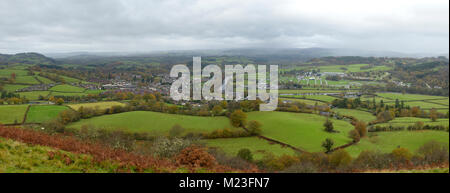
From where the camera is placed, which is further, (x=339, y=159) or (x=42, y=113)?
(x=42, y=113)

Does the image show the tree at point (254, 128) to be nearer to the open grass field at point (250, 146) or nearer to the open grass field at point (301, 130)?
the open grass field at point (301, 130)

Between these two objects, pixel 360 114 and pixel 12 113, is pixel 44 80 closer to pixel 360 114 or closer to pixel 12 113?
pixel 12 113

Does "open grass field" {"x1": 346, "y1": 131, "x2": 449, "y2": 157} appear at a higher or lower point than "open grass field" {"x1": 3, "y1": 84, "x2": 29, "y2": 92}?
lower

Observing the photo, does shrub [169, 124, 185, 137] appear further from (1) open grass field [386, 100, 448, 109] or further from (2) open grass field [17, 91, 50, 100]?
(1) open grass field [386, 100, 448, 109]

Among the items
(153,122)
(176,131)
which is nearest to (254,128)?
(176,131)

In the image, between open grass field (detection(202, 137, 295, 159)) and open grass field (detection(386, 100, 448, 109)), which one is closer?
open grass field (detection(202, 137, 295, 159))

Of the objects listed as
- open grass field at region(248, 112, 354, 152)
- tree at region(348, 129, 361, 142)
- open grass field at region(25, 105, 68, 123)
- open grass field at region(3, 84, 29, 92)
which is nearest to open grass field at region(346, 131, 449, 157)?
tree at region(348, 129, 361, 142)
